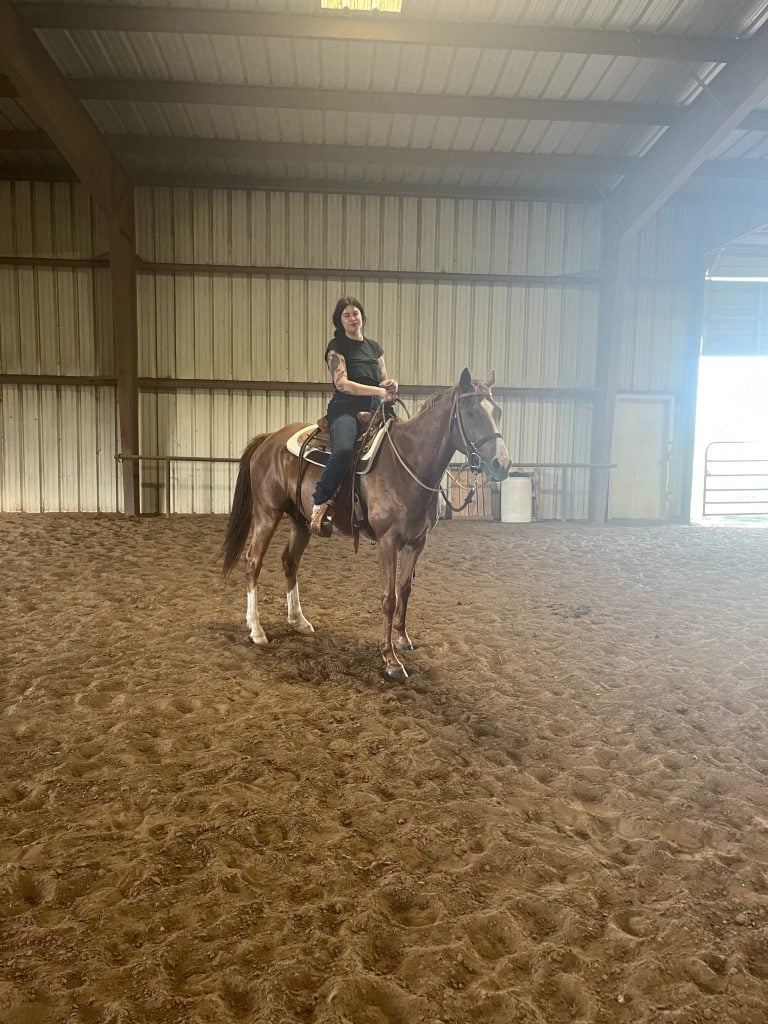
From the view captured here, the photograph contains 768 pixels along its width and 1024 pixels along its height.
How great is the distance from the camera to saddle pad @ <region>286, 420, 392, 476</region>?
14.3ft

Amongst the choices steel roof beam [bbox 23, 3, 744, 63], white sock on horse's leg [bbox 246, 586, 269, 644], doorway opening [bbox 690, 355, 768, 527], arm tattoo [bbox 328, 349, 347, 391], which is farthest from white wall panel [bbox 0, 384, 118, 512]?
doorway opening [bbox 690, 355, 768, 527]

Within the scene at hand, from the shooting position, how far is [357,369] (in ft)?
14.5

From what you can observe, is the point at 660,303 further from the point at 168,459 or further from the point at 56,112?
the point at 56,112

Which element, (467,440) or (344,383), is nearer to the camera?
(467,440)

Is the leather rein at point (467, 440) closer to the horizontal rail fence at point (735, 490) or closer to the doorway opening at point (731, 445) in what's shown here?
the doorway opening at point (731, 445)

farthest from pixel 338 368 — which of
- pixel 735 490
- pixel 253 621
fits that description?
pixel 735 490

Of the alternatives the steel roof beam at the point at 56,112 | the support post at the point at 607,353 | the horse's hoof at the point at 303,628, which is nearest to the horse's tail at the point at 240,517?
the horse's hoof at the point at 303,628

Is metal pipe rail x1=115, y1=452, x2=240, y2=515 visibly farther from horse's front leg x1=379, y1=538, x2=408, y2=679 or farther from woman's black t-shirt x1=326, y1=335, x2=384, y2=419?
horse's front leg x1=379, y1=538, x2=408, y2=679

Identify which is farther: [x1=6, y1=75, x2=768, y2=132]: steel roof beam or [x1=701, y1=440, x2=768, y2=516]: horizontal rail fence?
[x1=701, y1=440, x2=768, y2=516]: horizontal rail fence

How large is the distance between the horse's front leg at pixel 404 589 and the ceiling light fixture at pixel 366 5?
5770mm

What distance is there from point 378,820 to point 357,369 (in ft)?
9.42

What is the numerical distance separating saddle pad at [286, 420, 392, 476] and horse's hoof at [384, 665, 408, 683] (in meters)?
1.29

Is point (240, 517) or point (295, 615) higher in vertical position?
point (240, 517)

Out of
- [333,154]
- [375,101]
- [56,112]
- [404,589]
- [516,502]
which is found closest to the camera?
Answer: [404,589]
